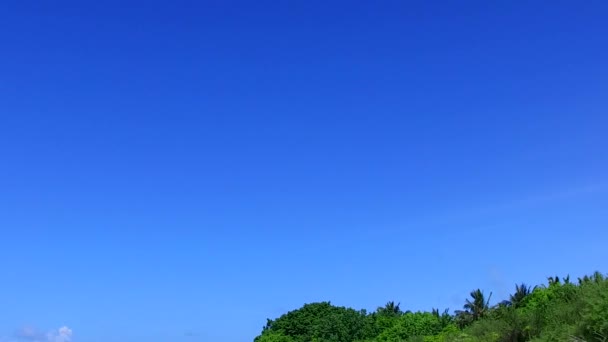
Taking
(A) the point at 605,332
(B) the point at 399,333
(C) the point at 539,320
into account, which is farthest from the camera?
(B) the point at 399,333

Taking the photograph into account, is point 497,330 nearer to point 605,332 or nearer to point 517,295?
point 605,332

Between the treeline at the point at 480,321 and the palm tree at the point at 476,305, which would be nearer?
the treeline at the point at 480,321

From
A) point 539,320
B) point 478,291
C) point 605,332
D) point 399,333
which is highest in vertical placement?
point 478,291

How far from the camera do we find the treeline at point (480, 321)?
121 ft

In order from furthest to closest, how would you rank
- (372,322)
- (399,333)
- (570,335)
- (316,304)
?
(316,304) → (372,322) → (399,333) → (570,335)

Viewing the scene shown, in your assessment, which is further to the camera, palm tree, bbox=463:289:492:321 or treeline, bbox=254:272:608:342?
palm tree, bbox=463:289:492:321

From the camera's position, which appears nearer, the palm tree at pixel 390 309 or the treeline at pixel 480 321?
the treeline at pixel 480 321

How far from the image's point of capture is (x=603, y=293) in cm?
3441

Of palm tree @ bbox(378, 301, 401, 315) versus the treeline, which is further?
palm tree @ bbox(378, 301, 401, 315)

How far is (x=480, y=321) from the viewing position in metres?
55.9

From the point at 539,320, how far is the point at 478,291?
33401 mm

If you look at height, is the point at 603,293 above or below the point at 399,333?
below

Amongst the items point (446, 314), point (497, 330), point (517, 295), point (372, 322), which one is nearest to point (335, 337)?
point (372, 322)

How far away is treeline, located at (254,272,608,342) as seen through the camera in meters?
36.8
